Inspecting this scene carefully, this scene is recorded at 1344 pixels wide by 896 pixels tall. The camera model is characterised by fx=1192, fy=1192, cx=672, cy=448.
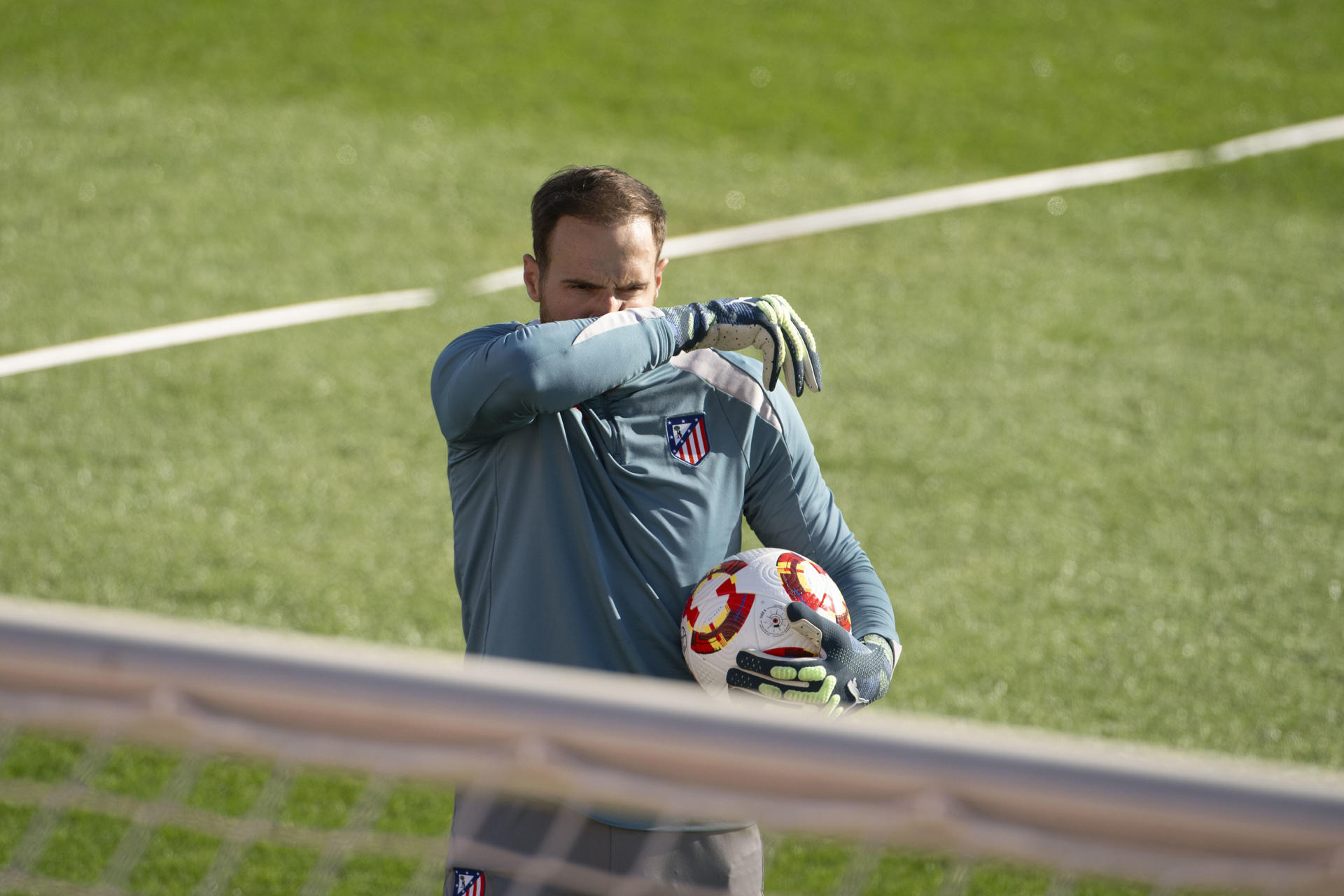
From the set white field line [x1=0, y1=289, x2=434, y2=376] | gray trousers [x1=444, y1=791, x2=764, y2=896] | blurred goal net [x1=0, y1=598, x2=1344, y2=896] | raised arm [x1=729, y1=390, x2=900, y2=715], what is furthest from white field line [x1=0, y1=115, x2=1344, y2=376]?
blurred goal net [x1=0, y1=598, x2=1344, y2=896]

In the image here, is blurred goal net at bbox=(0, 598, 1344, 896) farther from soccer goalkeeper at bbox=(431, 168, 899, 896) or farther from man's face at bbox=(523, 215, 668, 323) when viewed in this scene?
man's face at bbox=(523, 215, 668, 323)

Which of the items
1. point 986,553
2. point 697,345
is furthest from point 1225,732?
point 697,345

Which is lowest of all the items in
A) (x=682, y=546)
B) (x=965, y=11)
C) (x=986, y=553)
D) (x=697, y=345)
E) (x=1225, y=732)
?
(x=1225, y=732)

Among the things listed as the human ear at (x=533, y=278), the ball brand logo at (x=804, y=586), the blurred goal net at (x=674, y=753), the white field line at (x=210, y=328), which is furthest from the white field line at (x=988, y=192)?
the blurred goal net at (x=674, y=753)

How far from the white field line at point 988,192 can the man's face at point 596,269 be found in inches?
216

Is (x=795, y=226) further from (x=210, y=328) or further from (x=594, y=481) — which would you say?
(x=594, y=481)

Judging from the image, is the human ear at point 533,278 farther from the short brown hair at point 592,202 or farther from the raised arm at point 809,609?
the raised arm at point 809,609

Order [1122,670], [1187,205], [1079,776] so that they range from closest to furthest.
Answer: [1079,776] < [1122,670] < [1187,205]

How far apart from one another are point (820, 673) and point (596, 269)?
887 mm

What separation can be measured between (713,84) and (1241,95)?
4.73 meters

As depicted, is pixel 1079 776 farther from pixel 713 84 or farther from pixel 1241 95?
pixel 1241 95

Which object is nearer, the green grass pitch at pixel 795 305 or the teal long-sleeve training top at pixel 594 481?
the teal long-sleeve training top at pixel 594 481

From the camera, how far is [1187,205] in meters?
9.16

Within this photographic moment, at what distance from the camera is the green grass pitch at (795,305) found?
5031 mm
